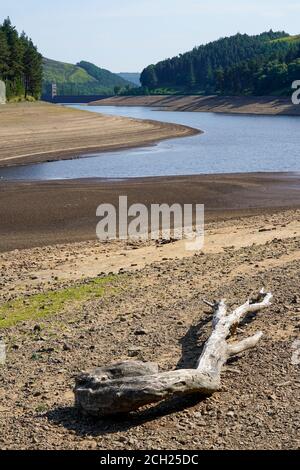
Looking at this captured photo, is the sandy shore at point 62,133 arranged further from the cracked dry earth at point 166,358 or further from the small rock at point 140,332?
the small rock at point 140,332

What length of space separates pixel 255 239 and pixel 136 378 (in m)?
11.7

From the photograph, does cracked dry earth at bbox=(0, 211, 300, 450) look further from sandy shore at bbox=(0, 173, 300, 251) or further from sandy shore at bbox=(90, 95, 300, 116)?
sandy shore at bbox=(90, 95, 300, 116)

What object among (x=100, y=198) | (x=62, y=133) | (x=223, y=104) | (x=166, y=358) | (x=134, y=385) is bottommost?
(x=166, y=358)

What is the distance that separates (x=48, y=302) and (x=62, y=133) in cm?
4494

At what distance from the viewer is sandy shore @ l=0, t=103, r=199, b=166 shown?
4772cm

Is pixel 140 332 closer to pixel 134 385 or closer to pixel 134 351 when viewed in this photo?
pixel 134 351

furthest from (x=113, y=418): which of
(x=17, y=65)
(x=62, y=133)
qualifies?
(x=17, y=65)

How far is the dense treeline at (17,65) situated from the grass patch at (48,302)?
7458cm

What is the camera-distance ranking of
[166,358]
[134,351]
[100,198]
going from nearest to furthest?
[166,358]
[134,351]
[100,198]

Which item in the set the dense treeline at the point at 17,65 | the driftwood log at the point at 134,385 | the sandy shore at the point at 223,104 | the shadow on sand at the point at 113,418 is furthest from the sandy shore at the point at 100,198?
the sandy shore at the point at 223,104

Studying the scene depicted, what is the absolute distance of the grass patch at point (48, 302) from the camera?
12.9 meters

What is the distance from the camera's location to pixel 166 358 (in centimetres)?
1009

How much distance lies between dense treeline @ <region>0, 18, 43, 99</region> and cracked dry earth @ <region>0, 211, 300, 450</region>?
75.7m
